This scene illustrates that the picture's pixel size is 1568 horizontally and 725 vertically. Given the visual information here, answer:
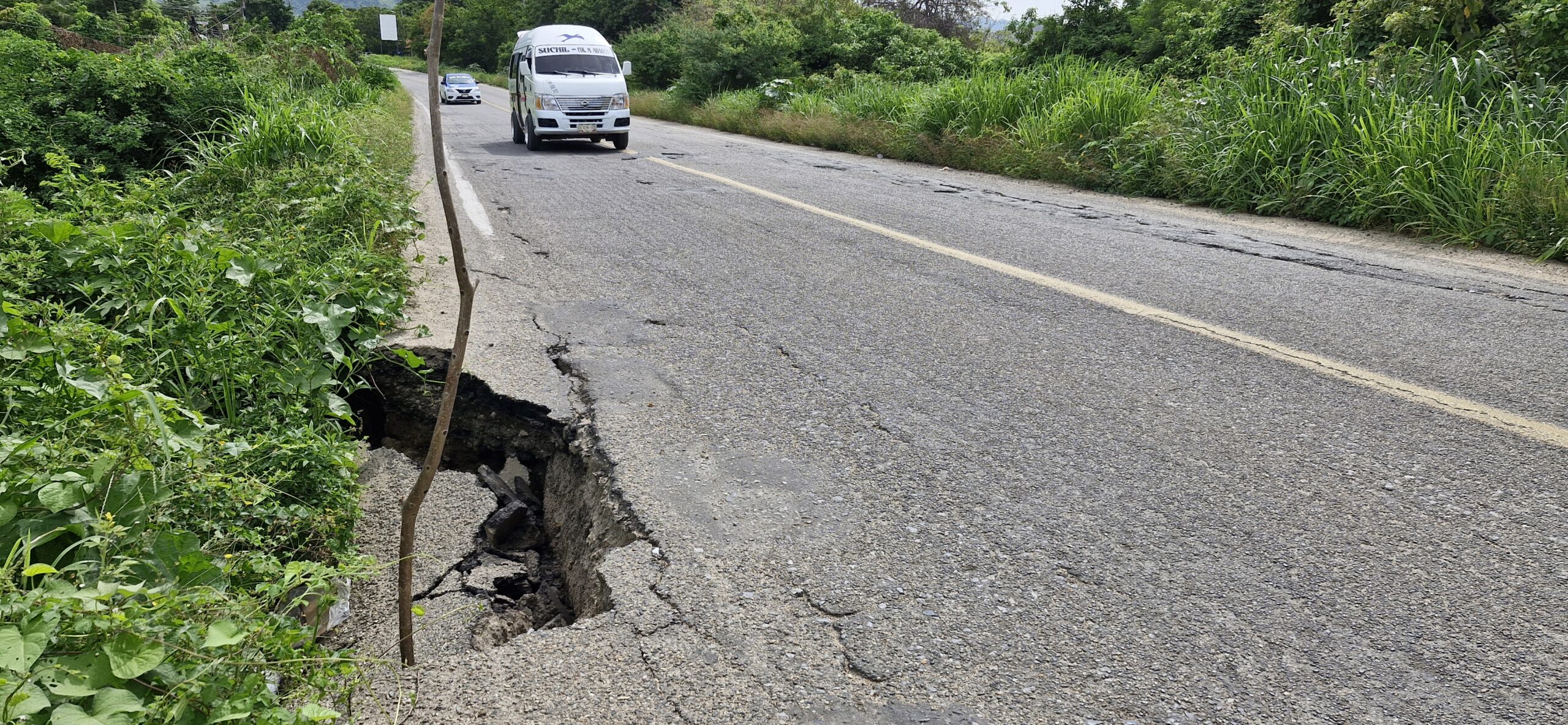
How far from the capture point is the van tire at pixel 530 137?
565 inches

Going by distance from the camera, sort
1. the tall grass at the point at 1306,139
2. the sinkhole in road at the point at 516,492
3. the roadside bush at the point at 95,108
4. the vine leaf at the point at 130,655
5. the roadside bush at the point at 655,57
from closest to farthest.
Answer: the vine leaf at the point at 130,655, the sinkhole in road at the point at 516,492, the roadside bush at the point at 95,108, the tall grass at the point at 1306,139, the roadside bush at the point at 655,57

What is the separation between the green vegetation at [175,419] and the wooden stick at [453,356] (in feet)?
0.41

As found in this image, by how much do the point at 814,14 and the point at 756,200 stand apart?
18.4 m

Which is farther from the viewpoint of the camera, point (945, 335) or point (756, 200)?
point (756, 200)

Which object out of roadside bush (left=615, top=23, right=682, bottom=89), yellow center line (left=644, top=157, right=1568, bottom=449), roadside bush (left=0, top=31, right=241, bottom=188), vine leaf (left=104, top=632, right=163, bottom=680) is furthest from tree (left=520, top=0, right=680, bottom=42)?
vine leaf (left=104, top=632, right=163, bottom=680)

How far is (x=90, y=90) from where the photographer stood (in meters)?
6.37

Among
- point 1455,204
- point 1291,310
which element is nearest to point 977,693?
point 1291,310

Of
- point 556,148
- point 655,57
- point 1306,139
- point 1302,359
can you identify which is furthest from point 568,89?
point 655,57

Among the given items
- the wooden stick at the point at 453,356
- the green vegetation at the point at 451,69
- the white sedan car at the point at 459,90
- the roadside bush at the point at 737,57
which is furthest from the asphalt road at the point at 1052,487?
the green vegetation at the point at 451,69

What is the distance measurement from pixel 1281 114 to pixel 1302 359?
5.69 metres

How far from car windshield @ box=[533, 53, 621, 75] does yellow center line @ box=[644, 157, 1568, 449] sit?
10084 mm

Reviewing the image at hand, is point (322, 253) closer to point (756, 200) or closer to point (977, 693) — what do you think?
point (977, 693)

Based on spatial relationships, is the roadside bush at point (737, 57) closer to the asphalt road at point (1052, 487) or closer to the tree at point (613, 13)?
the asphalt road at point (1052, 487)

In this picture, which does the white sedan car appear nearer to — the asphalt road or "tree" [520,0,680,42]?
"tree" [520,0,680,42]
